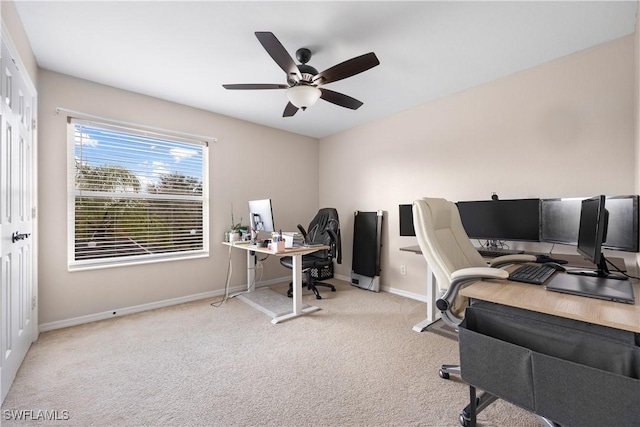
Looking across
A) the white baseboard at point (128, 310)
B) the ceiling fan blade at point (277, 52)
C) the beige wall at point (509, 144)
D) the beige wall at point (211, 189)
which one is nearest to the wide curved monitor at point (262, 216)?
the beige wall at point (211, 189)

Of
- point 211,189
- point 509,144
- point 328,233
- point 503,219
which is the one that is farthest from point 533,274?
point 211,189

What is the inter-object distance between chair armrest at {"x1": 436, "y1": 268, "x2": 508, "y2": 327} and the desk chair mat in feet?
5.90

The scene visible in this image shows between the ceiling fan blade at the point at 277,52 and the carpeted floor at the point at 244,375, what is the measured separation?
7.11 feet

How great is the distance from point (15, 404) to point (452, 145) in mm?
4044

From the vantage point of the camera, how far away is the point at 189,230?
3475 mm

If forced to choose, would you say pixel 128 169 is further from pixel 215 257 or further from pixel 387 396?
pixel 387 396

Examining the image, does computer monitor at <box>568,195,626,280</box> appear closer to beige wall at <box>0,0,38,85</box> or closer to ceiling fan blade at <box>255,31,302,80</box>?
ceiling fan blade at <box>255,31,302,80</box>

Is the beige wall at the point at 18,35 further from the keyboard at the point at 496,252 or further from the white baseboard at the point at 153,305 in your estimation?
the keyboard at the point at 496,252

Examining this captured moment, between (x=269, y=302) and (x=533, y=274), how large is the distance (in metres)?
2.63

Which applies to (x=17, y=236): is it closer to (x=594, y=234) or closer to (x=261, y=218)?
(x=261, y=218)

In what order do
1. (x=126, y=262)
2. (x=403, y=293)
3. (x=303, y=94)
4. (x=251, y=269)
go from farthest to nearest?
(x=251, y=269) < (x=403, y=293) < (x=126, y=262) < (x=303, y=94)

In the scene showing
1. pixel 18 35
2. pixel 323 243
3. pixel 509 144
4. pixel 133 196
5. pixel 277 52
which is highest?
pixel 18 35

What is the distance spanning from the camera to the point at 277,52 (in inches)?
71.4


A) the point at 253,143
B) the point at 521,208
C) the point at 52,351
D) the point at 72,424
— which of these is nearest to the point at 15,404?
the point at 72,424
